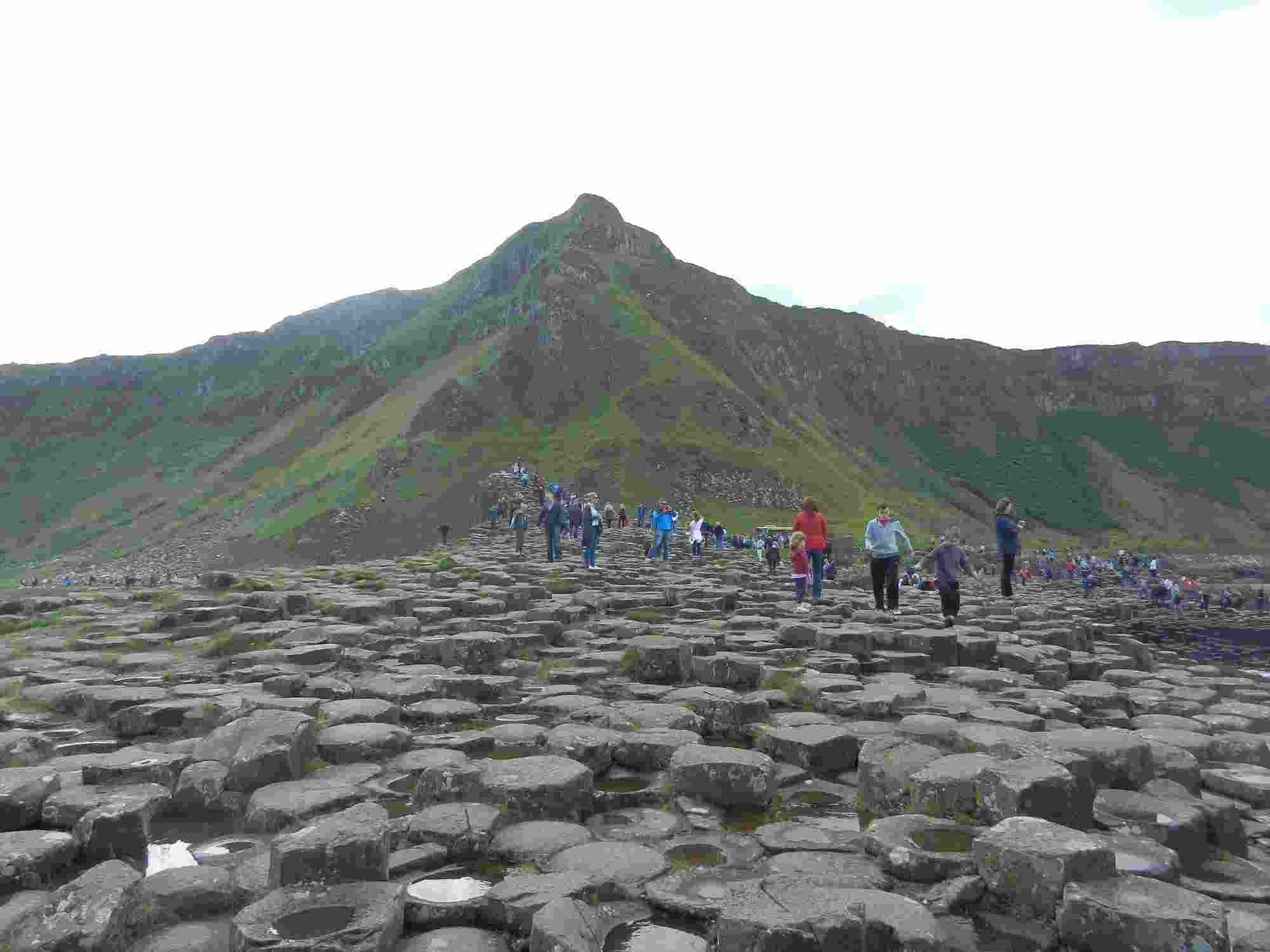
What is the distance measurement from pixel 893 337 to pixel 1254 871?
123 m

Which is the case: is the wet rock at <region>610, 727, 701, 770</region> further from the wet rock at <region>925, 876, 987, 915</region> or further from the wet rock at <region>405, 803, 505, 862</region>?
the wet rock at <region>925, 876, 987, 915</region>

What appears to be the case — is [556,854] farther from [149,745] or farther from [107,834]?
[149,745]

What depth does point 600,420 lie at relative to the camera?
71.8 metres

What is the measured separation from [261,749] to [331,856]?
2073 millimetres

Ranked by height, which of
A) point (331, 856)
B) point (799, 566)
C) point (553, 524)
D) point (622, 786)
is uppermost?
point (553, 524)

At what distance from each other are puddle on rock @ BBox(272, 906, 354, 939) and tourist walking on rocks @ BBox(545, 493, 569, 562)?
2040 centimetres

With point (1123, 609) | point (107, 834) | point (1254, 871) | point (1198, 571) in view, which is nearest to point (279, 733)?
point (107, 834)

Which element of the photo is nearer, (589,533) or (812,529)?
(812,529)

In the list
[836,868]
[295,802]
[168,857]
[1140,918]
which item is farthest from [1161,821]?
[168,857]

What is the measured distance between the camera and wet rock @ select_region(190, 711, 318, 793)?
18.0ft

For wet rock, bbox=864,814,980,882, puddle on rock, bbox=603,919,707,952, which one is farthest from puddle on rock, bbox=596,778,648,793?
puddle on rock, bbox=603,919,707,952

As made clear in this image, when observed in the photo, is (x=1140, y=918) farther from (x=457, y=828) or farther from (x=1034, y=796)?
(x=457, y=828)

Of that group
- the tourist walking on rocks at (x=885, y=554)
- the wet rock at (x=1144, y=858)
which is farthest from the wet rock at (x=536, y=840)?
the tourist walking on rocks at (x=885, y=554)

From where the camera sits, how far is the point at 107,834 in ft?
14.7
